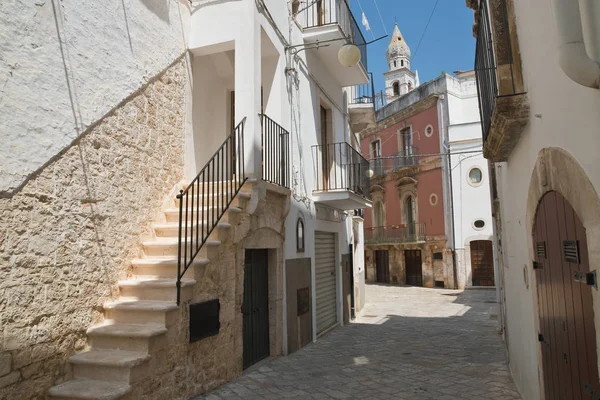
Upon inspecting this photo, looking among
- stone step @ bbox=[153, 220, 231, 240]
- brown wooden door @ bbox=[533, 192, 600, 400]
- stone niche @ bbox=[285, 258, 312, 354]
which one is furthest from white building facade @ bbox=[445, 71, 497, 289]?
brown wooden door @ bbox=[533, 192, 600, 400]

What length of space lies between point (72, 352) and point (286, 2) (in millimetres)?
7352

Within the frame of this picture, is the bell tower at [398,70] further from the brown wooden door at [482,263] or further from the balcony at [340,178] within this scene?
the balcony at [340,178]

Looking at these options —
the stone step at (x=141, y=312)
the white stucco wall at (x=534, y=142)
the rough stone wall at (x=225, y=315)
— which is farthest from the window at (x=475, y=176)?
the stone step at (x=141, y=312)

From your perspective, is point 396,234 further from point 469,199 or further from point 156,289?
point 156,289

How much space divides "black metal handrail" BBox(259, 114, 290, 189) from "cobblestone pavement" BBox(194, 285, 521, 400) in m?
3.03

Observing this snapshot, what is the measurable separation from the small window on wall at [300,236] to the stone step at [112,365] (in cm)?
453

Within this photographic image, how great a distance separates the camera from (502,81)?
4.31m

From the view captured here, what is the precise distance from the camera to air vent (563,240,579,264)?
8.76 ft

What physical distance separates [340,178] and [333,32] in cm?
340

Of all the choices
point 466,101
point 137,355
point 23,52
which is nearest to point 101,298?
point 137,355

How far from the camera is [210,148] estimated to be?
331 inches

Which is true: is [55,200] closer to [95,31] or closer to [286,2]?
[95,31]

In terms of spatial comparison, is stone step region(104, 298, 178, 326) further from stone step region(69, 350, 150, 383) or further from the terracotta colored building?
the terracotta colored building

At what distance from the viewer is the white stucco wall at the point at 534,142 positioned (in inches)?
91.4
